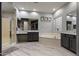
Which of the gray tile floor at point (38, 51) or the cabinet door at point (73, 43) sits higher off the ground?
the cabinet door at point (73, 43)

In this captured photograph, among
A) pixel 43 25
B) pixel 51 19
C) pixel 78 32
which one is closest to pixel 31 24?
pixel 43 25

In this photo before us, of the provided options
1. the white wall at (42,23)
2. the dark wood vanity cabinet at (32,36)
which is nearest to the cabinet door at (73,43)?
the dark wood vanity cabinet at (32,36)

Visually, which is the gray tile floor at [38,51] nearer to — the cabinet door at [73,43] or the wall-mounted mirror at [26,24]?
the cabinet door at [73,43]

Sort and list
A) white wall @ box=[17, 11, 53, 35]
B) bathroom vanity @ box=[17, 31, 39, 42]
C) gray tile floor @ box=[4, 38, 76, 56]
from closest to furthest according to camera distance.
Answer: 1. gray tile floor @ box=[4, 38, 76, 56]
2. bathroom vanity @ box=[17, 31, 39, 42]
3. white wall @ box=[17, 11, 53, 35]

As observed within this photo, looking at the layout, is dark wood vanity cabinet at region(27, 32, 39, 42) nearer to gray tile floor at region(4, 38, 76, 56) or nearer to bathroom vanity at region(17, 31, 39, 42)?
bathroom vanity at region(17, 31, 39, 42)

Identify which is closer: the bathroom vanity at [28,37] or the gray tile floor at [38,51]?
the gray tile floor at [38,51]

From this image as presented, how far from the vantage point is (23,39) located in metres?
8.22

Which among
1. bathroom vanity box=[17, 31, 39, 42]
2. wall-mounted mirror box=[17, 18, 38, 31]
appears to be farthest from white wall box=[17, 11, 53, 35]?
bathroom vanity box=[17, 31, 39, 42]

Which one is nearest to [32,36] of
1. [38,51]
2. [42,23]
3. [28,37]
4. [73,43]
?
[28,37]

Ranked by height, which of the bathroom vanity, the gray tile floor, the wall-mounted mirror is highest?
the wall-mounted mirror

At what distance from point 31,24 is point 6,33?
4309mm

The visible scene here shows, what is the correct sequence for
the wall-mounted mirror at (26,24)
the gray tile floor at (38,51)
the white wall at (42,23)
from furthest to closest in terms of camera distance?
the white wall at (42,23) → the wall-mounted mirror at (26,24) → the gray tile floor at (38,51)

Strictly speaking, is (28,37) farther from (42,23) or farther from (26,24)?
(42,23)

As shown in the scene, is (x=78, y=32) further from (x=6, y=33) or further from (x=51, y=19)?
(x=51, y=19)
